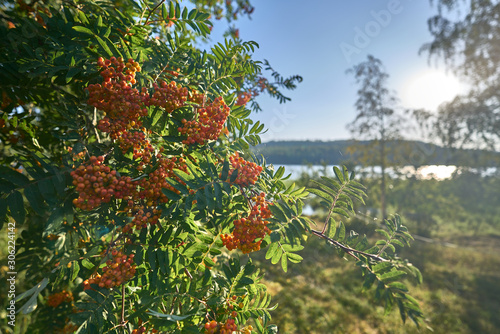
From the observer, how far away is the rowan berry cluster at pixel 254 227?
0.97 meters

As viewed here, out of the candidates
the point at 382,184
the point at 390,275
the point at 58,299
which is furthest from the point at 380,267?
the point at 382,184

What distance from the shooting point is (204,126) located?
3.50 feet

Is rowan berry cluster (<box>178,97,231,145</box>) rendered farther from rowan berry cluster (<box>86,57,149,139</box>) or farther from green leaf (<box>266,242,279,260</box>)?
green leaf (<box>266,242,279,260</box>)

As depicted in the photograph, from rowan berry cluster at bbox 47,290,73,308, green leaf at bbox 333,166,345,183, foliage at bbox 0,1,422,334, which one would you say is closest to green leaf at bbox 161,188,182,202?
foliage at bbox 0,1,422,334

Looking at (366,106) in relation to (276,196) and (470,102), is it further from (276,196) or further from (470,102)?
(276,196)

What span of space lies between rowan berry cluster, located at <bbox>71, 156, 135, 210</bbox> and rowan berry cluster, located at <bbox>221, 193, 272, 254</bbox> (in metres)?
0.41

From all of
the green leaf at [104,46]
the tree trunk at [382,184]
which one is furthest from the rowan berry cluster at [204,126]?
the tree trunk at [382,184]

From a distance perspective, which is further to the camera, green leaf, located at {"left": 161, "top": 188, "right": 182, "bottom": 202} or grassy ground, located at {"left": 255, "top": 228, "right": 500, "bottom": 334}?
grassy ground, located at {"left": 255, "top": 228, "right": 500, "bottom": 334}

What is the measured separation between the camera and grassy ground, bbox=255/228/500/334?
3881 mm

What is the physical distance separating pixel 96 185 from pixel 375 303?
16.2 ft

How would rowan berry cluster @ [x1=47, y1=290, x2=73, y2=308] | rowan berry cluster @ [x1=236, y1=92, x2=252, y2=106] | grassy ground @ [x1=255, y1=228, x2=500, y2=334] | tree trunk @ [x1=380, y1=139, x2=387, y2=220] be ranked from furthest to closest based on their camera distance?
tree trunk @ [x1=380, y1=139, x2=387, y2=220] → grassy ground @ [x1=255, y1=228, x2=500, y2=334] → rowan berry cluster @ [x1=236, y1=92, x2=252, y2=106] → rowan berry cluster @ [x1=47, y1=290, x2=73, y2=308]

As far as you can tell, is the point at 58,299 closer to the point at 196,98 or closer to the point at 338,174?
the point at 196,98

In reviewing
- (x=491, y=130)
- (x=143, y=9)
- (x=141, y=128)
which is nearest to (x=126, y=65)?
(x=141, y=128)

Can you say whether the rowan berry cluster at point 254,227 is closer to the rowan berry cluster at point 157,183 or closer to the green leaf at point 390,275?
the rowan berry cluster at point 157,183
